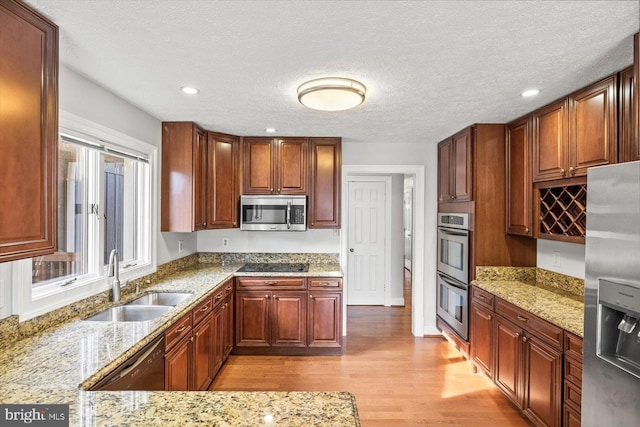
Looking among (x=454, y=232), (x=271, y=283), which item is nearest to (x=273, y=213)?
(x=271, y=283)

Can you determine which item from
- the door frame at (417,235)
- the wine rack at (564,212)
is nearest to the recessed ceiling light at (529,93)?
the wine rack at (564,212)

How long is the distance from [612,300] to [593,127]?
4.16ft

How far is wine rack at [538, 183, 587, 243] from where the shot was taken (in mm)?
2453

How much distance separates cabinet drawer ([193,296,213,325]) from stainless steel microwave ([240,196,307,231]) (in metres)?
1.17

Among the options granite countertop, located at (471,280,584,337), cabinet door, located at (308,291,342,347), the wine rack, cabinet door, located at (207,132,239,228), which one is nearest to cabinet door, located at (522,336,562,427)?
granite countertop, located at (471,280,584,337)

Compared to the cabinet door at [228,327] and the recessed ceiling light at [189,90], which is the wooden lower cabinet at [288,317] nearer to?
the cabinet door at [228,327]

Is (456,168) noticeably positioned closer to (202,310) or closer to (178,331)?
(202,310)

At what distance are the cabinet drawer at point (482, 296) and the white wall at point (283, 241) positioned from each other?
163cm

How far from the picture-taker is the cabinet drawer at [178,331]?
206cm

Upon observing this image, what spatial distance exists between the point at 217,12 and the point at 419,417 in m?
2.86

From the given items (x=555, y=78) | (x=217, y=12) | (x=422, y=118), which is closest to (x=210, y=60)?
(x=217, y=12)

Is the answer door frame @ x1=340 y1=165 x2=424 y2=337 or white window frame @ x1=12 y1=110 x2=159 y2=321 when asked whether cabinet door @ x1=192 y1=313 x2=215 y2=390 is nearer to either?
white window frame @ x1=12 y1=110 x2=159 y2=321

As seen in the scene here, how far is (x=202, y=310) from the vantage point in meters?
2.67

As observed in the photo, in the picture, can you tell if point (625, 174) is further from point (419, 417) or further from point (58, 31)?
point (58, 31)
